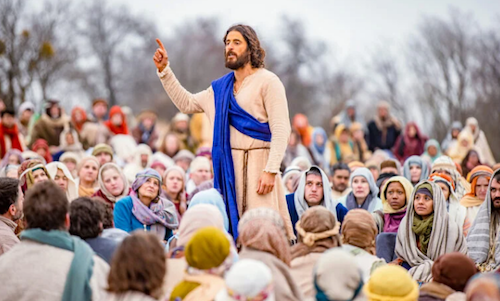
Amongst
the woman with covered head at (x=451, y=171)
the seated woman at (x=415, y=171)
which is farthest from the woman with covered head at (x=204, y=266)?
the seated woman at (x=415, y=171)

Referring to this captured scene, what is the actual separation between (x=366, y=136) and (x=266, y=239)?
12.9 m

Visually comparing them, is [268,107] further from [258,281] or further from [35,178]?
[35,178]

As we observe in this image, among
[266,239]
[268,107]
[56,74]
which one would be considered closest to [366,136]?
[268,107]

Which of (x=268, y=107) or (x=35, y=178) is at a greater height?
(x=268, y=107)

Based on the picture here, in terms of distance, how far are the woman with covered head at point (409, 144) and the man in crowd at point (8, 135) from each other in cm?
699

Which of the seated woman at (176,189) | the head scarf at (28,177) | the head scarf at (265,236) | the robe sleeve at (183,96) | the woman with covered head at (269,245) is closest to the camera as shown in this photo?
the woman with covered head at (269,245)

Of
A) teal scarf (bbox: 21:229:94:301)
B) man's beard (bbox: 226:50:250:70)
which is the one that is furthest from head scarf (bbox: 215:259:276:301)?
man's beard (bbox: 226:50:250:70)

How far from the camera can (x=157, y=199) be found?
803 centimetres

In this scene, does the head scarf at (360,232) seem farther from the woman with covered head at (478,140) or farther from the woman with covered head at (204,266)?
the woman with covered head at (478,140)

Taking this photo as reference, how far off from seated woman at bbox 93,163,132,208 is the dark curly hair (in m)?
2.86

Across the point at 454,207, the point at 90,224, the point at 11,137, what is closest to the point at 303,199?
the point at 454,207

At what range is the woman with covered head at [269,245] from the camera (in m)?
5.00

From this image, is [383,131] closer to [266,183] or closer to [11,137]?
[11,137]

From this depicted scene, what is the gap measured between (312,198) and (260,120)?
1.61 m
